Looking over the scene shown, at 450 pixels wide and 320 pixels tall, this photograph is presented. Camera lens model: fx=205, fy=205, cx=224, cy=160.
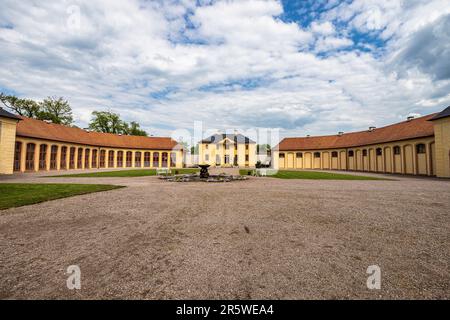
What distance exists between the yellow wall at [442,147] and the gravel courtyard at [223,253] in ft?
65.7

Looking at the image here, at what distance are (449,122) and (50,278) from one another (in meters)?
29.9

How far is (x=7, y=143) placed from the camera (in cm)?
2142

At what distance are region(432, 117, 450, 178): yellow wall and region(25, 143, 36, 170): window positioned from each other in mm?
45871

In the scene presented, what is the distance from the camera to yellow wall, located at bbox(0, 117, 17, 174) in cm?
2100

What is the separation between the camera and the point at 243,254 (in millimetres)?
3543

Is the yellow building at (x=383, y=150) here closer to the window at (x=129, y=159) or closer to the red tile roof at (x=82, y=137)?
the red tile roof at (x=82, y=137)

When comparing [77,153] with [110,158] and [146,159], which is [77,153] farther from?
[146,159]

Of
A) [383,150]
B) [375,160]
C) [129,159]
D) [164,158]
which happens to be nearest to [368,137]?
[375,160]

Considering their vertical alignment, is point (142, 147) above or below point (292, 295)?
above

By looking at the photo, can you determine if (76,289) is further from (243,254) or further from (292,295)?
(292,295)

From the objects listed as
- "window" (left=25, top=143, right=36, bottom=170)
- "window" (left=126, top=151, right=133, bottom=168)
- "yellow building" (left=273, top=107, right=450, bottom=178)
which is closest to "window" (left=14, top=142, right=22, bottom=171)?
"window" (left=25, top=143, right=36, bottom=170)

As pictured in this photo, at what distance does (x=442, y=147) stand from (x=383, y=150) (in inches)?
354

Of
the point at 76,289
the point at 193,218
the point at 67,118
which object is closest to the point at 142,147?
the point at 67,118
